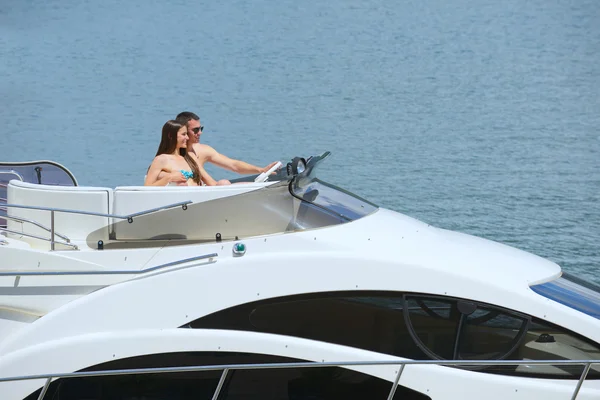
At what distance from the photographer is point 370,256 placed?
3.75 meters

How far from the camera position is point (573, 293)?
13.1ft

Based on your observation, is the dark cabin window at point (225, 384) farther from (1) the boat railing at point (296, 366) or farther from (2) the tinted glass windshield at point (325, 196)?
(2) the tinted glass windshield at point (325, 196)

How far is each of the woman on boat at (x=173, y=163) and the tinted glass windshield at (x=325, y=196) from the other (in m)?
0.95

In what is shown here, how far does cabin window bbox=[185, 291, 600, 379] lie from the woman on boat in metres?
1.48

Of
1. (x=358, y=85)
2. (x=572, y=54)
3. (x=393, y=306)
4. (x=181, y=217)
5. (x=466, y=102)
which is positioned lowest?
(x=393, y=306)

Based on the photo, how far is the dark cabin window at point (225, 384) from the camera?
3.61m

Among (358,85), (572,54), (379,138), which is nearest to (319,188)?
(379,138)

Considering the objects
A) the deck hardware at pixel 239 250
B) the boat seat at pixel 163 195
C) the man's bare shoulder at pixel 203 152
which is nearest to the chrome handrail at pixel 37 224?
the boat seat at pixel 163 195

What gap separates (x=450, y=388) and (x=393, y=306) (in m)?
0.43

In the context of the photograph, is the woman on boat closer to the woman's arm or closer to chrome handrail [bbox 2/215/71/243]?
the woman's arm

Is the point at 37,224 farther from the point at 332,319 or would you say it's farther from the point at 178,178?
the point at 332,319

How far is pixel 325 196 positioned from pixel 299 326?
90cm

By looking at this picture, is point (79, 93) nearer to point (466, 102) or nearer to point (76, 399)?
point (466, 102)

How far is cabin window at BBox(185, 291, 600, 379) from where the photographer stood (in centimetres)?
369
